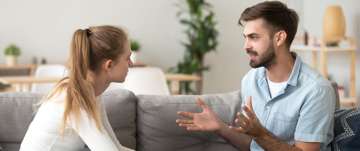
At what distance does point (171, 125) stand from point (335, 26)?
338 centimetres

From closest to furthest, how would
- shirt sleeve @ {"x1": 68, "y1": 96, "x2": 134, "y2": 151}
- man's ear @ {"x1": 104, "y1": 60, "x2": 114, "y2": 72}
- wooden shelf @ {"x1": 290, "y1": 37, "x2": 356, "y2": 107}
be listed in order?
1. shirt sleeve @ {"x1": 68, "y1": 96, "x2": 134, "y2": 151}
2. man's ear @ {"x1": 104, "y1": 60, "x2": 114, "y2": 72}
3. wooden shelf @ {"x1": 290, "y1": 37, "x2": 356, "y2": 107}

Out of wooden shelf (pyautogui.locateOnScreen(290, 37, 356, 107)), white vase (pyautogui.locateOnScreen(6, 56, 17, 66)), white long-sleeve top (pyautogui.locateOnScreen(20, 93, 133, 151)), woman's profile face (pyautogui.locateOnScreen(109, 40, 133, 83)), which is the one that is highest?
woman's profile face (pyautogui.locateOnScreen(109, 40, 133, 83))

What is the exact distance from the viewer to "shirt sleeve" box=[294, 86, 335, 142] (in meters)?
1.63

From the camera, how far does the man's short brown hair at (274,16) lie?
1.78m

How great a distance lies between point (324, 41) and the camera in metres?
4.67

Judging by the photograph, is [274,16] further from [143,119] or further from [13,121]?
[13,121]

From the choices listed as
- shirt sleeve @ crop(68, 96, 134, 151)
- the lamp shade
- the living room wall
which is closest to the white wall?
the living room wall

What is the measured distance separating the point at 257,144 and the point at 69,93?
2.82ft

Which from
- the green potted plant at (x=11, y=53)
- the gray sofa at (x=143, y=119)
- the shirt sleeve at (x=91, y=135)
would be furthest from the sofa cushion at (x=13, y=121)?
the green potted plant at (x=11, y=53)

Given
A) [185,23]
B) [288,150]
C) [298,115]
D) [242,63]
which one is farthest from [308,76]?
[242,63]

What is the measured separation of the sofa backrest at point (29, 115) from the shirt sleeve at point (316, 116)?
76cm

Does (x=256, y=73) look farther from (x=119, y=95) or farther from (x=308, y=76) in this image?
(x=119, y=95)

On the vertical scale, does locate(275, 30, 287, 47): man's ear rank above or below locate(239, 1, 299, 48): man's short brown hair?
below

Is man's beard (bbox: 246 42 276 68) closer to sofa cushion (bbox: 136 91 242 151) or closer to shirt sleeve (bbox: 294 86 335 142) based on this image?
shirt sleeve (bbox: 294 86 335 142)
